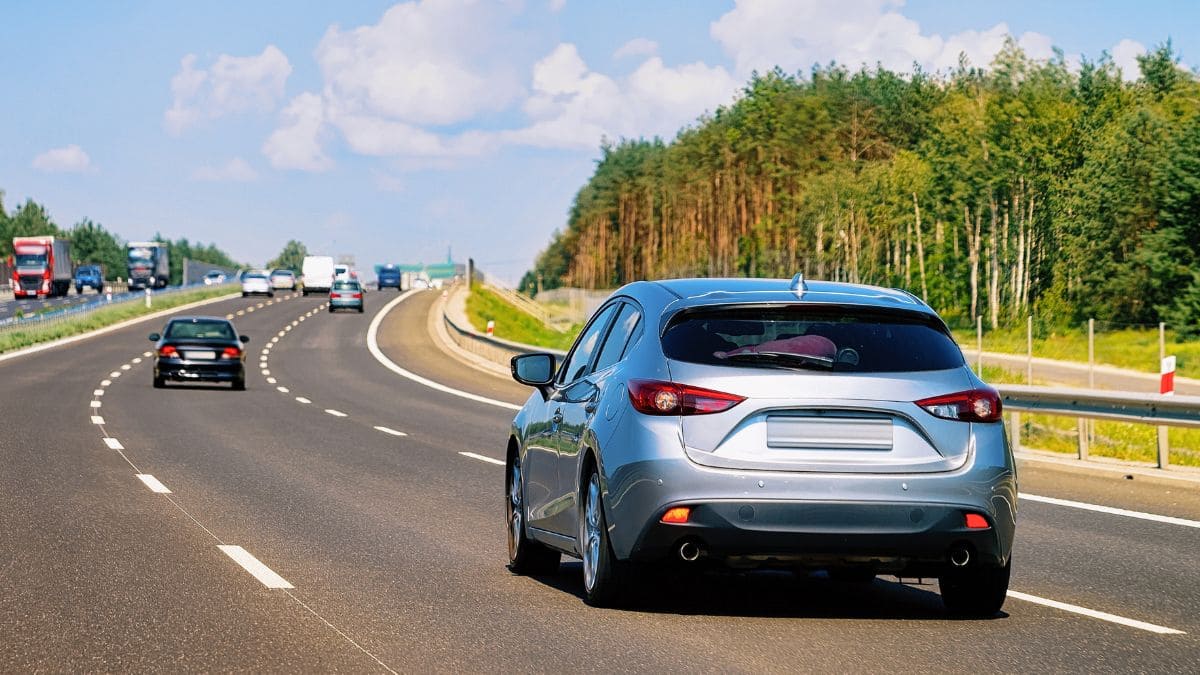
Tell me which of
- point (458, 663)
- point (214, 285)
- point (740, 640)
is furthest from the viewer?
point (214, 285)

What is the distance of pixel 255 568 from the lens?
9.94m

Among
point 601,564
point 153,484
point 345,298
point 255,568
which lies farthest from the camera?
point 345,298

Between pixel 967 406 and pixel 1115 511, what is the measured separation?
21.1 ft

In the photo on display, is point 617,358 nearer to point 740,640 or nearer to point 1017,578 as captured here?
point 740,640

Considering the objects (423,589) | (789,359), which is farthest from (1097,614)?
(423,589)

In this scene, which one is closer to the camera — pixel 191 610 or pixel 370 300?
pixel 191 610

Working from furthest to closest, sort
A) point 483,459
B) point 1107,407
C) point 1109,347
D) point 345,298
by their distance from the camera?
point 345,298 → point 1109,347 → point 483,459 → point 1107,407

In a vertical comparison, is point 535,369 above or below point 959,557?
above

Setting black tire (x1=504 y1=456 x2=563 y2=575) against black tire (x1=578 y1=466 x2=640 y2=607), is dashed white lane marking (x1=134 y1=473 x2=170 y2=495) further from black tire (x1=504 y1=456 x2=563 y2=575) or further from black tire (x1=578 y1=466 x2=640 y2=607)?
black tire (x1=578 y1=466 x2=640 y2=607)

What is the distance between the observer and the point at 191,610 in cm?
832

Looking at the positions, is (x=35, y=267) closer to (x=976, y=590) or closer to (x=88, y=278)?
(x=88, y=278)

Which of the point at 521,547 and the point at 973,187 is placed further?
the point at 973,187

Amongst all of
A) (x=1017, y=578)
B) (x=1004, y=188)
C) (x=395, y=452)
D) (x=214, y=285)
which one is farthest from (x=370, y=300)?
(x=1017, y=578)

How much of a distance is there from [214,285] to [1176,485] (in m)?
94.9
